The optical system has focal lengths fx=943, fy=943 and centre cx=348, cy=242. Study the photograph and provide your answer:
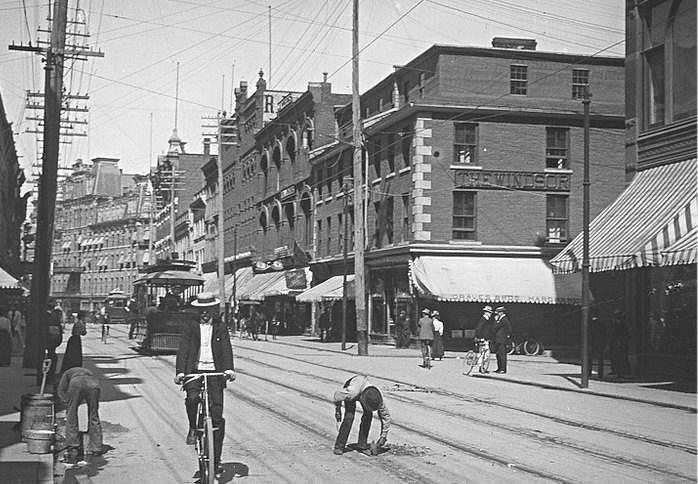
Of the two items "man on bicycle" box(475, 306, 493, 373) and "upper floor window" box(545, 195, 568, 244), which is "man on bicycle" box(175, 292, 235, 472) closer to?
"man on bicycle" box(475, 306, 493, 373)

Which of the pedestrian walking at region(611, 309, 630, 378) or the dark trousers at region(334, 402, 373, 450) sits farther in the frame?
the pedestrian walking at region(611, 309, 630, 378)

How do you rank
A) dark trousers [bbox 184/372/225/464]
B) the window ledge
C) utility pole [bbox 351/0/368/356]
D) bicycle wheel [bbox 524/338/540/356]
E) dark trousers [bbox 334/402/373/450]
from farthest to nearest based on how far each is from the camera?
the window ledge, bicycle wheel [bbox 524/338/540/356], utility pole [bbox 351/0/368/356], dark trousers [bbox 334/402/373/450], dark trousers [bbox 184/372/225/464]

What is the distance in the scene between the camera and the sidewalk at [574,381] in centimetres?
1881

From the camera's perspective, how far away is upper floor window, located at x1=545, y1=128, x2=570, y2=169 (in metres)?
40.0

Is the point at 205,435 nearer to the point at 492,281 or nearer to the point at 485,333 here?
the point at 485,333

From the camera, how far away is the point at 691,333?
22156mm

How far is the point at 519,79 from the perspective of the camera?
133ft

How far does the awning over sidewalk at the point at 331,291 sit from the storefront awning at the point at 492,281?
743 cm

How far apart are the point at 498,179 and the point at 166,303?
1477 centimetres

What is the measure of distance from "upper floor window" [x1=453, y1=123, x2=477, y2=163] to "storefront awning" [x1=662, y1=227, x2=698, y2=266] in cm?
2095

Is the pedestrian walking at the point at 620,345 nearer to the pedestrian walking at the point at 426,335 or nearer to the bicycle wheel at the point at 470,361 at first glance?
the bicycle wheel at the point at 470,361

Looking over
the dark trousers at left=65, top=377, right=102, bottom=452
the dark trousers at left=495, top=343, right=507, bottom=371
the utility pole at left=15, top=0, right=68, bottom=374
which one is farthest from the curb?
the utility pole at left=15, top=0, right=68, bottom=374

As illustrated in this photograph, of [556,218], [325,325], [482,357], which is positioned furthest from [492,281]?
[325,325]

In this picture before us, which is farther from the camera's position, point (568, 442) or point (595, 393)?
point (595, 393)
